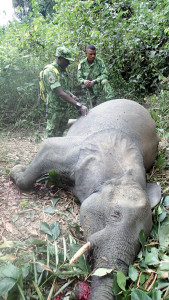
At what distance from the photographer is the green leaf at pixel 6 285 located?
5.40 feet

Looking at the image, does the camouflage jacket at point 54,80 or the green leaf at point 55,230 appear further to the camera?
the camouflage jacket at point 54,80

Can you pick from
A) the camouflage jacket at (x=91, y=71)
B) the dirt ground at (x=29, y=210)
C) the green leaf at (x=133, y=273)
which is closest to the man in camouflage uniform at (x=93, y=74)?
the camouflage jacket at (x=91, y=71)

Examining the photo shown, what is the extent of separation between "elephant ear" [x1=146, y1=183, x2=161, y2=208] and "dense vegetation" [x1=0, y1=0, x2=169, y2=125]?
3862 mm

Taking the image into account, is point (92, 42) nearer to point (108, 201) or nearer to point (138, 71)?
point (138, 71)

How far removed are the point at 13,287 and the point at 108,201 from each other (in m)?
0.94

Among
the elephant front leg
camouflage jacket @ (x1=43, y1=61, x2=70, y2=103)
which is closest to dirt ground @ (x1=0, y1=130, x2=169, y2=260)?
the elephant front leg

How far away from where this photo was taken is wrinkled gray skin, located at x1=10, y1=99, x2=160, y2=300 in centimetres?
192

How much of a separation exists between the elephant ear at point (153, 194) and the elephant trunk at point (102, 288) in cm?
94

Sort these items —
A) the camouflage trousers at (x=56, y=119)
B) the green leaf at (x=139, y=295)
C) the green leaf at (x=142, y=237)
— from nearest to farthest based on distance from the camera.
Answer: the green leaf at (x=139, y=295)
the green leaf at (x=142, y=237)
the camouflage trousers at (x=56, y=119)

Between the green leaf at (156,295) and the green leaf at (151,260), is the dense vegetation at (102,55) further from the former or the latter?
the green leaf at (156,295)

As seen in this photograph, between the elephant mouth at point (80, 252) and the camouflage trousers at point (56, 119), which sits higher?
the camouflage trousers at point (56, 119)

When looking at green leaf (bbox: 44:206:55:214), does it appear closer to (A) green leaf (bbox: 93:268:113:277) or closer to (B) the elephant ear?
(B) the elephant ear

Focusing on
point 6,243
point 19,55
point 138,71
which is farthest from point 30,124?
point 6,243

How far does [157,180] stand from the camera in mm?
3379
